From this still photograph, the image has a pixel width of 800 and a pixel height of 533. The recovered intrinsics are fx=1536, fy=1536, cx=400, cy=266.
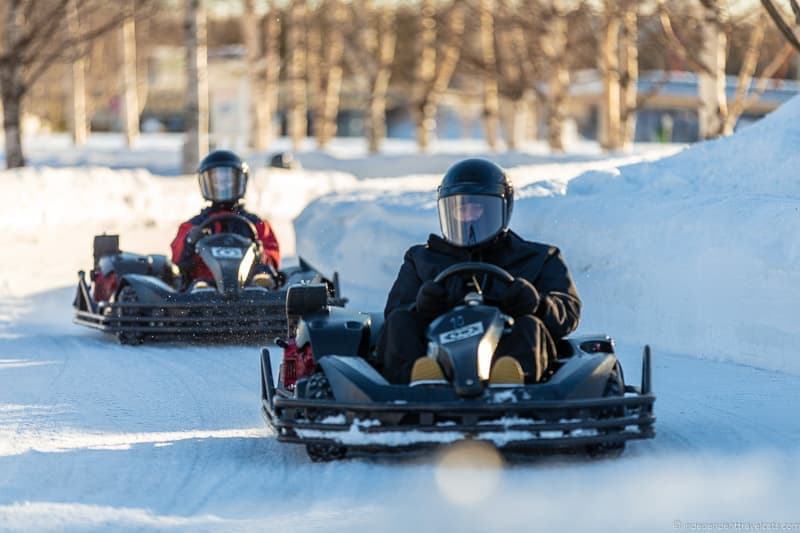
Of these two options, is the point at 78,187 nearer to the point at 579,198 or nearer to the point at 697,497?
the point at 579,198

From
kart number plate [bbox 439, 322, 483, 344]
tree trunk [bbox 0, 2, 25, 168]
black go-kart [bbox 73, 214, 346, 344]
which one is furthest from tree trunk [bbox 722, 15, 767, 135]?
kart number plate [bbox 439, 322, 483, 344]

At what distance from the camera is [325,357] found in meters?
6.76

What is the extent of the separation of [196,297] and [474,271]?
15.4ft

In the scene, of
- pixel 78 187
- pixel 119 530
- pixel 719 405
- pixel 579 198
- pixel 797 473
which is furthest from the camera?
pixel 78 187

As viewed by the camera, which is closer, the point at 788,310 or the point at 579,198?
the point at 788,310

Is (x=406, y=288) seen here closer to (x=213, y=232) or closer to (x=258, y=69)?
(x=213, y=232)

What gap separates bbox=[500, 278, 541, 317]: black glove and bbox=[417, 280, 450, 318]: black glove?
0.26 m

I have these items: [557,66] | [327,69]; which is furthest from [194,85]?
[327,69]

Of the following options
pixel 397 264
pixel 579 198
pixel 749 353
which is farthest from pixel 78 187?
pixel 749 353

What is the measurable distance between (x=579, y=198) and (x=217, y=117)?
103ft

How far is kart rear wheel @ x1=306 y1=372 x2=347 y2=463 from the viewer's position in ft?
21.2

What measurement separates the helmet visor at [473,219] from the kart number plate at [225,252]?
455cm

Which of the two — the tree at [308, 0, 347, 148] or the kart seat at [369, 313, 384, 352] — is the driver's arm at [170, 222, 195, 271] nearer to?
the kart seat at [369, 313, 384, 352]

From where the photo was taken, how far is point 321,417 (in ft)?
21.1
